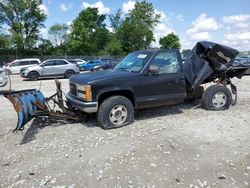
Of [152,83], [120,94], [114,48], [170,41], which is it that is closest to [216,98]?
[152,83]

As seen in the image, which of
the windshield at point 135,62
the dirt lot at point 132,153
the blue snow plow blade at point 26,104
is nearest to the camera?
the dirt lot at point 132,153

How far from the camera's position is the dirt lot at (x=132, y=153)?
13.1ft

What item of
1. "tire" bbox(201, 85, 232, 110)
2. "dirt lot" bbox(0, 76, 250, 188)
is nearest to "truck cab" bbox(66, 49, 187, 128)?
"dirt lot" bbox(0, 76, 250, 188)

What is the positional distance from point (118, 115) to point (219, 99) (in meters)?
3.39

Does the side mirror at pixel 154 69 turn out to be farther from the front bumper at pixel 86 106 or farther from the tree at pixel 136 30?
the tree at pixel 136 30

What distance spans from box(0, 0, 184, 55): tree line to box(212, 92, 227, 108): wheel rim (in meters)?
43.9

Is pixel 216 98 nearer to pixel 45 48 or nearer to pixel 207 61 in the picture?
pixel 207 61

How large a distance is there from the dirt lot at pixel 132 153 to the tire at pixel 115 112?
0.64ft

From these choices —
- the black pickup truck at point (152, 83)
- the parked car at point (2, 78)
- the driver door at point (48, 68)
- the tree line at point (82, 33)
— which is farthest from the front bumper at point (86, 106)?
the tree line at point (82, 33)

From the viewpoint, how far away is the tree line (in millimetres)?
48406

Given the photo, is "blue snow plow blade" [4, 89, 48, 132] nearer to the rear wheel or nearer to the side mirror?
the side mirror

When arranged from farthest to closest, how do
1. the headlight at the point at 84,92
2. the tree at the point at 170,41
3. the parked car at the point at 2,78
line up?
the tree at the point at 170,41 < the parked car at the point at 2,78 < the headlight at the point at 84,92

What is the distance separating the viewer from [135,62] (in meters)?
7.02

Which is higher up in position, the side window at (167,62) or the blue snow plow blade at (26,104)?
the side window at (167,62)
